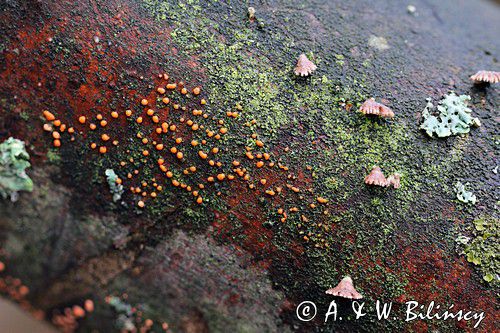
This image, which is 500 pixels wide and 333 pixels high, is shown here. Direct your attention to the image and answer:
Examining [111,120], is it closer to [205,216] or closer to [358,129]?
[205,216]

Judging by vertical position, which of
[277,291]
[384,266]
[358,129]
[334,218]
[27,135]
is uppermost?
[358,129]

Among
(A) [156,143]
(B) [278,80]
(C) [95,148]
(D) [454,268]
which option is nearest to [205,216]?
(A) [156,143]

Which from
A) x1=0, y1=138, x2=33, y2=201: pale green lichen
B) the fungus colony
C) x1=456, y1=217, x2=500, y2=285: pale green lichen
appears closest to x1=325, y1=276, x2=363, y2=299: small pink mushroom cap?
the fungus colony

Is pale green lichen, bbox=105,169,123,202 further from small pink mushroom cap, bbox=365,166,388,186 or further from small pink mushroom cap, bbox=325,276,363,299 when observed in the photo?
→ small pink mushroom cap, bbox=365,166,388,186

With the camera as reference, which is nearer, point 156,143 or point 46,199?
point 46,199

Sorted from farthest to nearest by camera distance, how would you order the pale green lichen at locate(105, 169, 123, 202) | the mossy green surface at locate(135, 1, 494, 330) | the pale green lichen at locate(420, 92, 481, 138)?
the pale green lichen at locate(420, 92, 481, 138) → the mossy green surface at locate(135, 1, 494, 330) → the pale green lichen at locate(105, 169, 123, 202)

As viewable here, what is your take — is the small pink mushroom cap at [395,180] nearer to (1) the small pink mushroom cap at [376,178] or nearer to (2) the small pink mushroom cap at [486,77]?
(1) the small pink mushroom cap at [376,178]
